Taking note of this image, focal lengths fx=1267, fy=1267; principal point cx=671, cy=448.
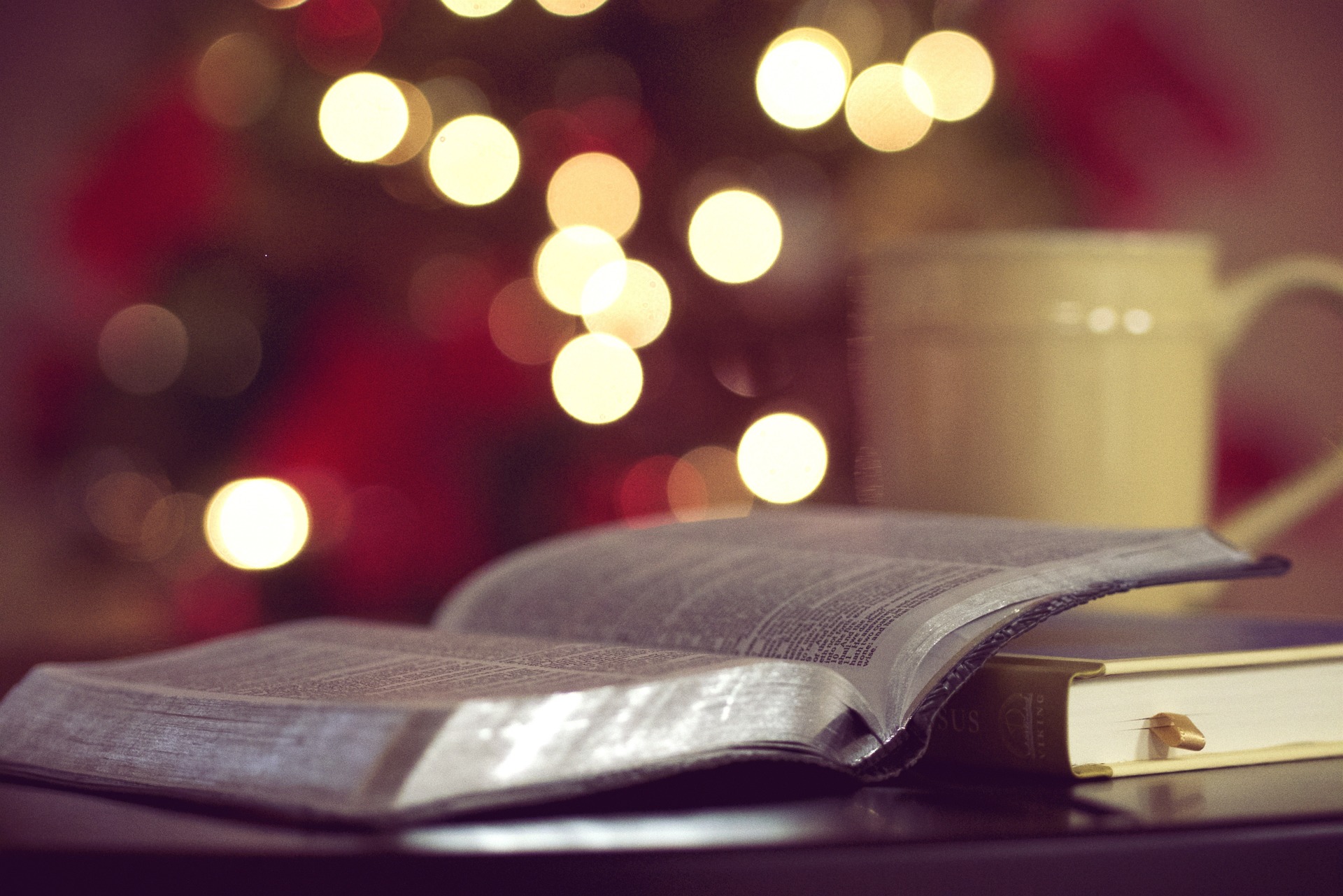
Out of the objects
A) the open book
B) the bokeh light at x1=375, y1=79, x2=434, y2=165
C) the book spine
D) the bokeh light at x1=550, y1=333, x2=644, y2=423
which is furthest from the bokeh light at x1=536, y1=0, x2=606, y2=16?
the book spine

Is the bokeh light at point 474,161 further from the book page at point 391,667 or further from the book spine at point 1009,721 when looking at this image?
the book spine at point 1009,721

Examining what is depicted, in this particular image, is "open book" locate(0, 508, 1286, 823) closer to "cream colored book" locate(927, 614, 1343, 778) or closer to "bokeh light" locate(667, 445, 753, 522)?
"cream colored book" locate(927, 614, 1343, 778)

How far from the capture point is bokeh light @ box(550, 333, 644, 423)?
43.1 inches

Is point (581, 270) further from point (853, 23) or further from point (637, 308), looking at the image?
point (853, 23)

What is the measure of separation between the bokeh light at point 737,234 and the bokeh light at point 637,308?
0.05 meters

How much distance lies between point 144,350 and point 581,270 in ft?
1.25

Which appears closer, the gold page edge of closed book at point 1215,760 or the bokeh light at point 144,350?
the gold page edge of closed book at point 1215,760

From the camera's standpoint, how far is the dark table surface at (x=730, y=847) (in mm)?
250

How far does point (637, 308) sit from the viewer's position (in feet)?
3.59

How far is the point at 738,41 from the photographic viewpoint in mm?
1028

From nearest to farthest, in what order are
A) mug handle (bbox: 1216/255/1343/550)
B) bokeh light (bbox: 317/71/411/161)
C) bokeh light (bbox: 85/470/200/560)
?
mug handle (bbox: 1216/255/1343/550), bokeh light (bbox: 317/71/411/161), bokeh light (bbox: 85/470/200/560)

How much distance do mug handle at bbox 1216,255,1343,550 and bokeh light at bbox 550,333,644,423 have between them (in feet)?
1.84

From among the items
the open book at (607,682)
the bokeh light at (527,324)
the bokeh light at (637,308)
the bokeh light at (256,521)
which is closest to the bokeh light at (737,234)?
the bokeh light at (637,308)

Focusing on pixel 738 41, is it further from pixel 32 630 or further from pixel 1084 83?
pixel 32 630
